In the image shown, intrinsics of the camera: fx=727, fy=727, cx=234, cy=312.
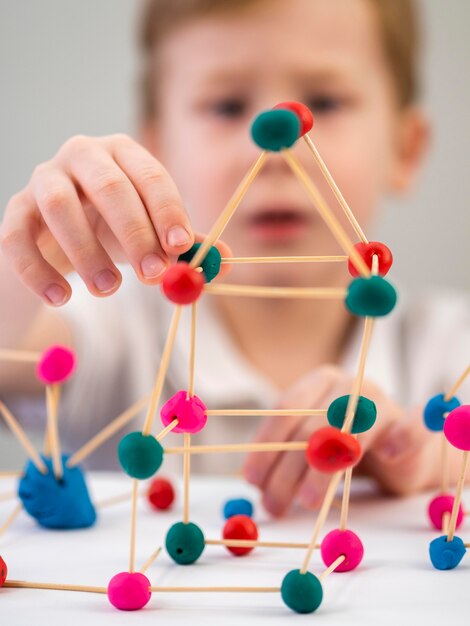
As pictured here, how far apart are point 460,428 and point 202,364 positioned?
754 millimetres

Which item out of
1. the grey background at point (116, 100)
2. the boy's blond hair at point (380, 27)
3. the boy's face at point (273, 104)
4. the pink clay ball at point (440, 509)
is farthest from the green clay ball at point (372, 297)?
the grey background at point (116, 100)

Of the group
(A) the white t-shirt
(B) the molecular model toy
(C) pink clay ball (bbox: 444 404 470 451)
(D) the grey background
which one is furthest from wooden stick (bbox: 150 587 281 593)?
(D) the grey background

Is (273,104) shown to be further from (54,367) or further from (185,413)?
(185,413)

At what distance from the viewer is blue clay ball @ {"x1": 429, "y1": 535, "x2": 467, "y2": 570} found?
1.24ft

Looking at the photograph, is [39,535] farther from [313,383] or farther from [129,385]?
[129,385]

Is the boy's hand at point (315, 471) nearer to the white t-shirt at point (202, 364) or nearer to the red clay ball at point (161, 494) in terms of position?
the red clay ball at point (161, 494)

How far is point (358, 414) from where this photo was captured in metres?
0.36

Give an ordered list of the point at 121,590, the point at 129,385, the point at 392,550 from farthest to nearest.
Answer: the point at 129,385 < the point at 392,550 < the point at 121,590

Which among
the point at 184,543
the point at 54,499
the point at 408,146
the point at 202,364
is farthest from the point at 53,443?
the point at 408,146

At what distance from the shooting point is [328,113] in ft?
3.51

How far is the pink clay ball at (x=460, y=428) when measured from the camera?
15.0 inches

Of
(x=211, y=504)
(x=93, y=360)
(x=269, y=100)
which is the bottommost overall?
(x=211, y=504)

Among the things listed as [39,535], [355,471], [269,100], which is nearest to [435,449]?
[355,471]

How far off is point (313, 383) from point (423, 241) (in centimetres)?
127
